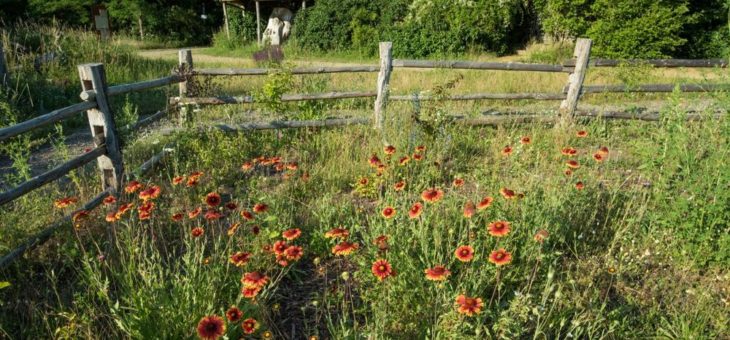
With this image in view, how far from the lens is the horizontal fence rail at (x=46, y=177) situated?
275cm

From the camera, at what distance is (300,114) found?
5852mm

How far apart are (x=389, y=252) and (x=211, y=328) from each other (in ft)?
3.30

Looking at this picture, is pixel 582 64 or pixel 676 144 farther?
pixel 582 64

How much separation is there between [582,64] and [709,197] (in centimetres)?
353

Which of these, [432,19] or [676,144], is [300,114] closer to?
[676,144]

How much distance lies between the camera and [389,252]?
8.13 feet

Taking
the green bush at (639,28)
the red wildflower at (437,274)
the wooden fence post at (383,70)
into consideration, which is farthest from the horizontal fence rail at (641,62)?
the green bush at (639,28)

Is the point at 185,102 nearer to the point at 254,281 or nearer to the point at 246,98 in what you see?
the point at 246,98

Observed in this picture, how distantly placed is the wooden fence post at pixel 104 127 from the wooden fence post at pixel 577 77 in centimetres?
480

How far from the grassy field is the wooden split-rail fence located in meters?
0.20

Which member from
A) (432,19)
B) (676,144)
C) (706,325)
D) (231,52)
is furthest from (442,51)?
(706,325)

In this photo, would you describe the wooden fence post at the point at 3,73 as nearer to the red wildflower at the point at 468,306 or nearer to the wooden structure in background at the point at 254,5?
the red wildflower at the point at 468,306

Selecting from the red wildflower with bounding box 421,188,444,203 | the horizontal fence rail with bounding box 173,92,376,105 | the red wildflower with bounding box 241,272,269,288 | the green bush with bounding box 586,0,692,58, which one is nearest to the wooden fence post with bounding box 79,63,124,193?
the horizontal fence rail with bounding box 173,92,376,105

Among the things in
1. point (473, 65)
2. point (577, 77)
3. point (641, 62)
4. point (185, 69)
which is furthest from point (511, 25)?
point (185, 69)
